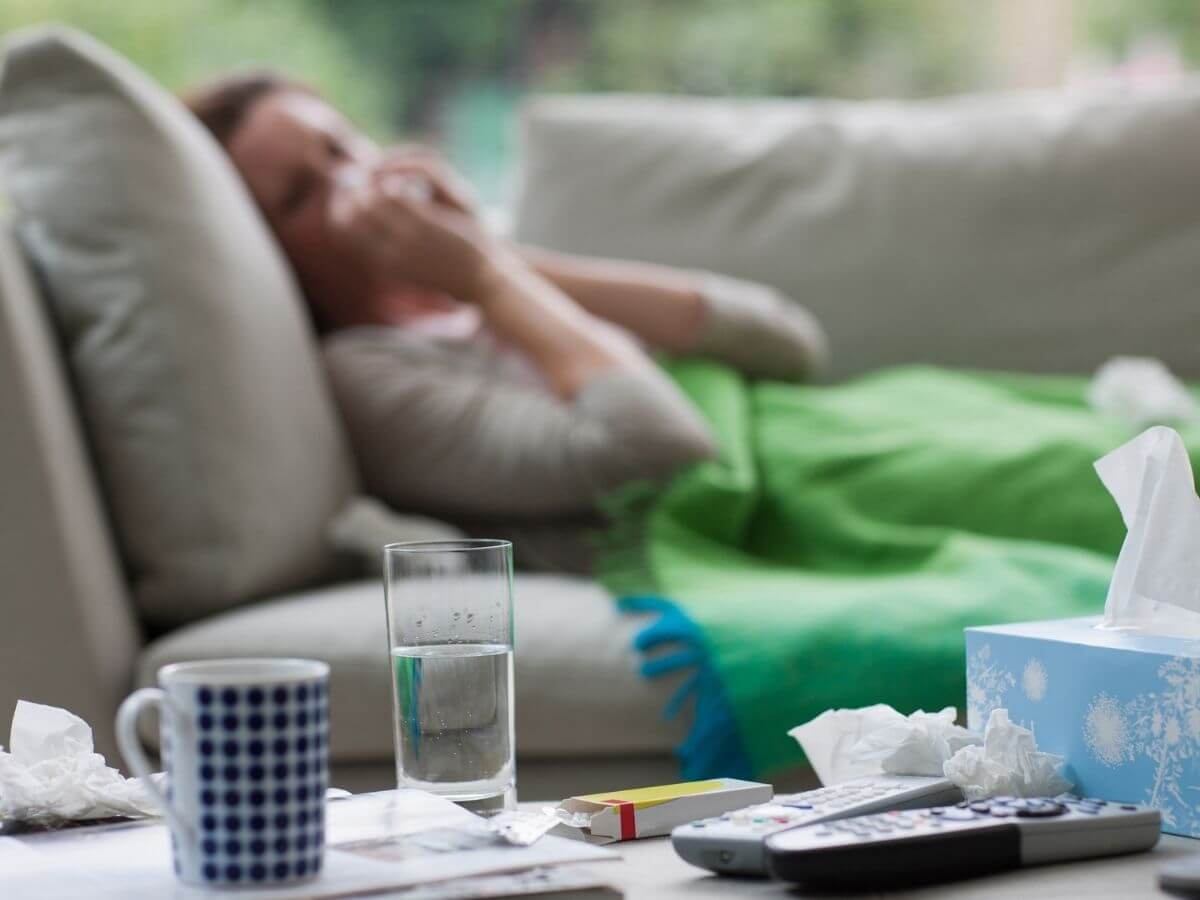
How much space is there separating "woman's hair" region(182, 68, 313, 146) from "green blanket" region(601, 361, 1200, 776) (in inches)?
23.2

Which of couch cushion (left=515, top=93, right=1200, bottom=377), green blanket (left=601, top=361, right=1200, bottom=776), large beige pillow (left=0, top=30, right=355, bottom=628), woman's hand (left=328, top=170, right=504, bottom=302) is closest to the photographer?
green blanket (left=601, top=361, right=1200, bottom=776)

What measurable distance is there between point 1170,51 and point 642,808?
16.1ft

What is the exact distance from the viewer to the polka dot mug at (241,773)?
1.61 feet

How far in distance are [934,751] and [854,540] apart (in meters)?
0.82

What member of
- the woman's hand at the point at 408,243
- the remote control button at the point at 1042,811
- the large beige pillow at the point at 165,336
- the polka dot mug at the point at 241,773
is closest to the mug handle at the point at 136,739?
the polka dot mug at the point at 241,773

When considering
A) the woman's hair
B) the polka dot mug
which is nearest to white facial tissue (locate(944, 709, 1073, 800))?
the polka dot mug

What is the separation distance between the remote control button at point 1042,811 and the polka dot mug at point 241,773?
10.8 inches

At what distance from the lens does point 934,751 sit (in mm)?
681

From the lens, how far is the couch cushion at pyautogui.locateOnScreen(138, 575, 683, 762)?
1.21 metres

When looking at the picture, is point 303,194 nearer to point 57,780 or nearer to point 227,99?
point 227,99

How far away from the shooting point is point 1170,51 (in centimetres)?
493

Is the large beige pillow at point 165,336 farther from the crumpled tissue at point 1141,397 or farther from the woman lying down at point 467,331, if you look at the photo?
the crumpled tissue at point 1141,397

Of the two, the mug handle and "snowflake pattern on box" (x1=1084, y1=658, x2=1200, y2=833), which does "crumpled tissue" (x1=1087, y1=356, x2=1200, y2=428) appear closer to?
"snowflake pattern on box" (x1=1084, y1=658, x2=1200, y2=833)

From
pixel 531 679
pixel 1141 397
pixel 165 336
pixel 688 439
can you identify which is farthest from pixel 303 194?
pixel 1141 397
